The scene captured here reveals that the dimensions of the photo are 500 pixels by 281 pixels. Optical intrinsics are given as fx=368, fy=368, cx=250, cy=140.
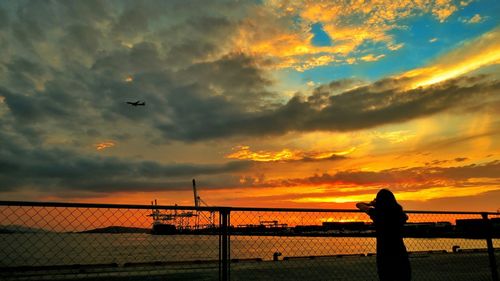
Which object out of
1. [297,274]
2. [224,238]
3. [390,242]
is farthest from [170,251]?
[390,242]

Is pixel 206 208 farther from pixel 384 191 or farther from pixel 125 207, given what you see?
pixel 384 191

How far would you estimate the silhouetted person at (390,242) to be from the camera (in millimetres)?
4261

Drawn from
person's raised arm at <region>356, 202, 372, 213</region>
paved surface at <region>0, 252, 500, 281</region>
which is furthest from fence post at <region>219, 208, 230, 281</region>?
paved surface at <region>0, 252, 500, 281</region>

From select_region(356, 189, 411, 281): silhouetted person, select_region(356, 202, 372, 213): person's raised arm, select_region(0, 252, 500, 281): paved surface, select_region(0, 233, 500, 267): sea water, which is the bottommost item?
select_region(0, 233, 500, 267): sea water

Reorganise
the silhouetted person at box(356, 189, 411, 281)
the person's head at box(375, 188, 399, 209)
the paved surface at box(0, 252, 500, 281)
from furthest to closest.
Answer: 1. the paved surface at box(0, 252, 500, 281)
2. the person's head at box(375, 188, 399, 209)
3. the silhouetted person at box(356, 189, 411, 281)

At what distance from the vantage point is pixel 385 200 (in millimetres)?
4418

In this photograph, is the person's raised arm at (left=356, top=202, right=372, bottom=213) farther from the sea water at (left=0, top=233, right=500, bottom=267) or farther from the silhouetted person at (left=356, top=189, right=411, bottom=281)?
the sea water at (left=0, top=233, right=500, bottom=267)

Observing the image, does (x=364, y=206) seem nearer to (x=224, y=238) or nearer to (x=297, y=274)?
(x=224, y=238)

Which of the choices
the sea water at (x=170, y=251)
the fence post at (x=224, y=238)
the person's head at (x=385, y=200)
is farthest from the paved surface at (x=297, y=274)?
the fence post at (x=224, y=238)

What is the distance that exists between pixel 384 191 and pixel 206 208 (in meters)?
2.33

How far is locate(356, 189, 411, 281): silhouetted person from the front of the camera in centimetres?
426

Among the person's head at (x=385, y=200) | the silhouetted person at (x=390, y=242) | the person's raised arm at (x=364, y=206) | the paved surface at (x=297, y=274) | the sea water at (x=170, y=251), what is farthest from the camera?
the sea water at (x=170, y=251)

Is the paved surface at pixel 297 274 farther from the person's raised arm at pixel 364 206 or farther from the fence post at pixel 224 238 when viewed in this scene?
the fence post at pixel 224 238

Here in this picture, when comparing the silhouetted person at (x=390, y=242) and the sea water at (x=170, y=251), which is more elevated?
the silhouetted person at (x=390, y=242)
